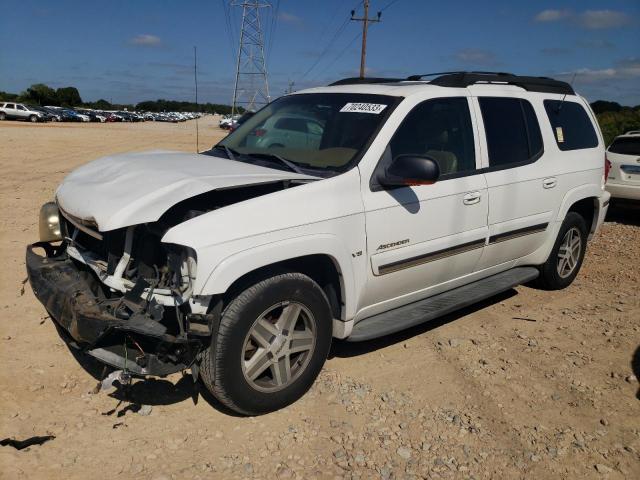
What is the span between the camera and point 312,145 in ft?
13.2

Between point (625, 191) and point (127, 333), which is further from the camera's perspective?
point (625, 191)

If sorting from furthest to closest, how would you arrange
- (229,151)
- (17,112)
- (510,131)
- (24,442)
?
1. (17,112)
2. (510,131)
3. (229,151)
4. (24,442)

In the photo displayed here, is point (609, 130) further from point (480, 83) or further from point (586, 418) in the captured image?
point (586, 418)

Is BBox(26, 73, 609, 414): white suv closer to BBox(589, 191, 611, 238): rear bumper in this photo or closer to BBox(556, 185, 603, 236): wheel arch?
BBox(556, 185, 603, 236): wheel arch

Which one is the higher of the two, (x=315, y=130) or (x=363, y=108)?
(x=363, y=108)

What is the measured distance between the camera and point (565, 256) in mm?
5680

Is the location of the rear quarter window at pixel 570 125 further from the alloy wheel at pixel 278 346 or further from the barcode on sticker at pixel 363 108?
the alloy wheel at pixel 278 346

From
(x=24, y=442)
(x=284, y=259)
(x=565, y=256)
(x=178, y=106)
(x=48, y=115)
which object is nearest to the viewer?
(x=24, y=442)

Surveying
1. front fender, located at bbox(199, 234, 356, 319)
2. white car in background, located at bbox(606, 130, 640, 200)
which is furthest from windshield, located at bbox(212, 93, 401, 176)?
white car in background, located at bbox(606, 130, 640, 200)

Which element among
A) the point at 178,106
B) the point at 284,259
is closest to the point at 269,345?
the point at 284,259

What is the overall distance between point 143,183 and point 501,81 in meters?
3.22

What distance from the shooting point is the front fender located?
9.22 feet

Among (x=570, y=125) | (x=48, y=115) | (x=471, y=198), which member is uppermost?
(x=570, y=125)

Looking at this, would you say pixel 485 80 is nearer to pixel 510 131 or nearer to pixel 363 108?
pixel 510 131
